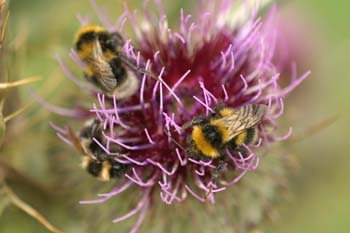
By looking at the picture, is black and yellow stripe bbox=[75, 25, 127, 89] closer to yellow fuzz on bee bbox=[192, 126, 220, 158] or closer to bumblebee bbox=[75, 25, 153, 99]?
bumblebee bbox=[75, 25, 153, 99]

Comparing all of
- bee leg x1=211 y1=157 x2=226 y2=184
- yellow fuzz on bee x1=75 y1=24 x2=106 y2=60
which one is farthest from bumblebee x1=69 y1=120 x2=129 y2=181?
bee leg x1=211 y1=157 x2=226 y2=184

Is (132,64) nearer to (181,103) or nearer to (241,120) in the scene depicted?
(181,103)

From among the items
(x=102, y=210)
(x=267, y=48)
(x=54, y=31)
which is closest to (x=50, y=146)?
(x=102, y=210)

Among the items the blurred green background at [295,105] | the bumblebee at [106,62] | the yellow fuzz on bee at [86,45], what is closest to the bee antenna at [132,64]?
the bumblebee at [106,62]

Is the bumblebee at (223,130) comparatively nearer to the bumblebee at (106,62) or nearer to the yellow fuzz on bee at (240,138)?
the yellow fuzz on bee at (240,138)

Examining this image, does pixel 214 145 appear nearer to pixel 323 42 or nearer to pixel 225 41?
pixel 225 41
